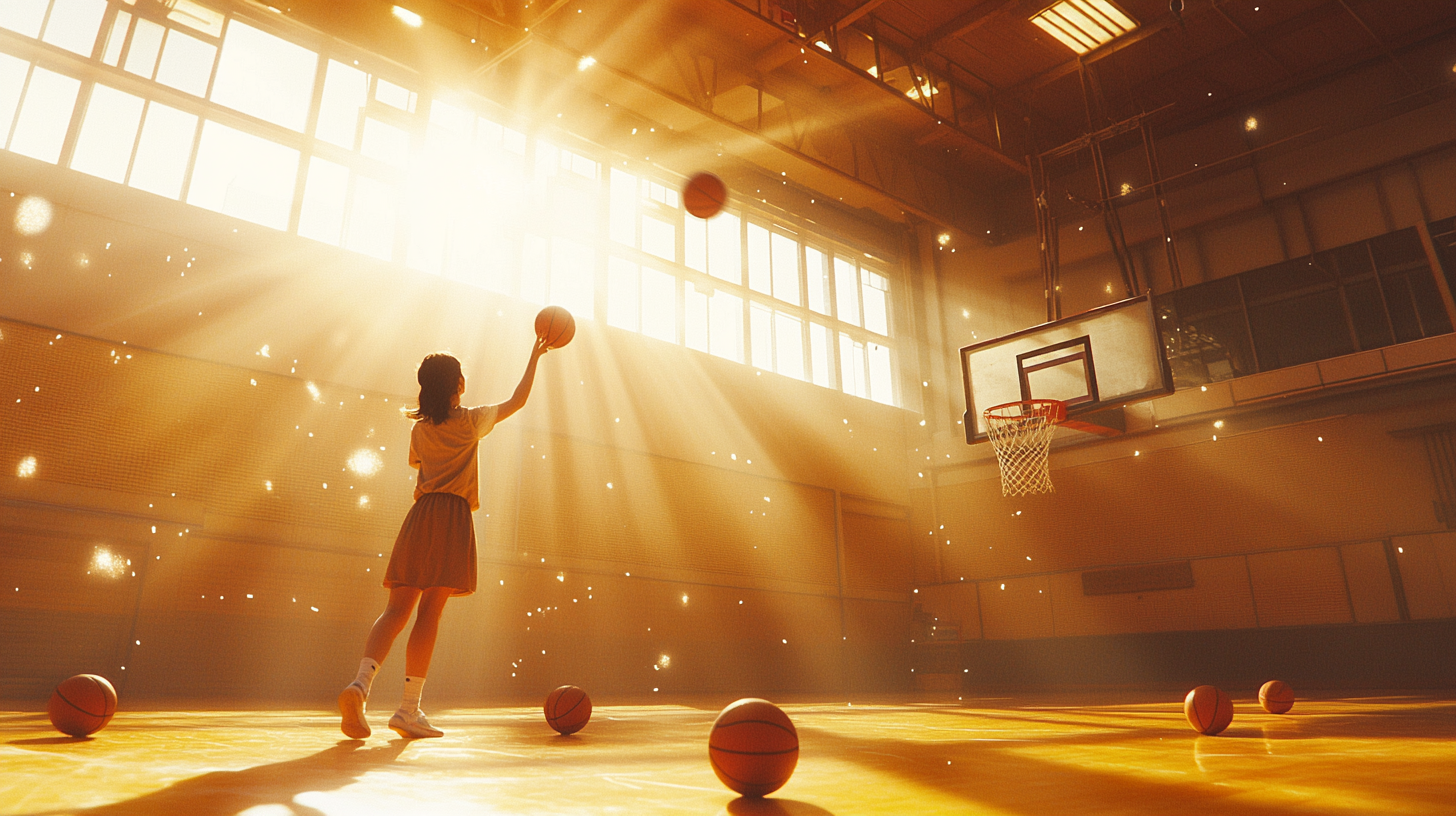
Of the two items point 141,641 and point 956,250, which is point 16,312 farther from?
point 956,250

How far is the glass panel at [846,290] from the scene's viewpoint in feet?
45.9

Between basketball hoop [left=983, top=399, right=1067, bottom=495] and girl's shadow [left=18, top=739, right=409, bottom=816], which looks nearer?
girl's shadow [left=18, top=739, right=409, bottom=816]

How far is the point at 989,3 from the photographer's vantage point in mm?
10367

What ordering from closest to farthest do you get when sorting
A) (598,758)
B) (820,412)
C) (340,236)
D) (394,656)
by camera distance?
1. (598,758)
2. (394,656)
3. (340,236)
4. (820,412)

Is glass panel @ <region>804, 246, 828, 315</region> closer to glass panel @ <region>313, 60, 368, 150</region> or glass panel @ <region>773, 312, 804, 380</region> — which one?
glass panel @ <region>773, 312, 804, 380</region>

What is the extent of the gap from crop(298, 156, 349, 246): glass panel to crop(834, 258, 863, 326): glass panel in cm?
754

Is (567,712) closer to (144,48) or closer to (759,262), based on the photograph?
(144,48)

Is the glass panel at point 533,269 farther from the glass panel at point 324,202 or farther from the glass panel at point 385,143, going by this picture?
the glass panel at point 324,202

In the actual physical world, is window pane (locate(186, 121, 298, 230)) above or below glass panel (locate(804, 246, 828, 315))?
below

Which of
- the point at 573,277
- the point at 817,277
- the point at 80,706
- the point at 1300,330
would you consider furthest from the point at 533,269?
the point at 1300,330

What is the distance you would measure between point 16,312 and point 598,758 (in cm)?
749

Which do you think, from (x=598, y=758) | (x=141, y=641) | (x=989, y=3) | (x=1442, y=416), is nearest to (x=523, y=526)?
(x=141, y=641)

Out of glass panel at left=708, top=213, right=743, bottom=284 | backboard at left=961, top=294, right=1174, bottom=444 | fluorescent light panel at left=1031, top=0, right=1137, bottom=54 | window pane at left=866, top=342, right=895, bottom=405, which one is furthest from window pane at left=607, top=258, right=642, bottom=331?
fluorescent light panel at left=1031, top=0, right=1137, bottom=54

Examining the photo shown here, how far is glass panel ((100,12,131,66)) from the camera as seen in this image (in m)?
8.14
